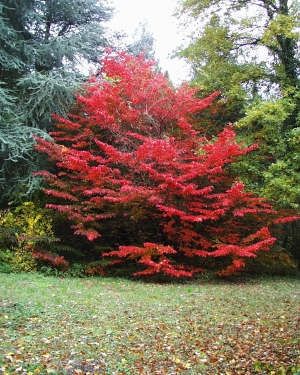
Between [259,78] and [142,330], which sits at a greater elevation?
[259,78]

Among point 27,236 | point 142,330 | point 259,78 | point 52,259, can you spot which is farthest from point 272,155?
point 142,330

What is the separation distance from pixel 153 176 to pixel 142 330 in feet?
18.8

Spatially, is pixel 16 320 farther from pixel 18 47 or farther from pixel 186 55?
pixel 186 55

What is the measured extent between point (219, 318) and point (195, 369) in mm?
2547

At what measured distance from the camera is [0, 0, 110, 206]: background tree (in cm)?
1304

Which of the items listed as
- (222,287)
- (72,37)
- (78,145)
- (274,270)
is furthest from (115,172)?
(274,270)

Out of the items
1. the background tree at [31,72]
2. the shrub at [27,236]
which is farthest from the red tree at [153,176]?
the shrub at [27,236]

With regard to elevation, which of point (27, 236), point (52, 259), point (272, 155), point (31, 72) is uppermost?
point (31, 72)

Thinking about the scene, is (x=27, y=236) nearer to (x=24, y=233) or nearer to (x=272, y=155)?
(x=24, y=233)

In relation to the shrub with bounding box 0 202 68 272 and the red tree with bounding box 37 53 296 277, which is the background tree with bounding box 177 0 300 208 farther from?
the shrub with bounding box 0 202 68 272

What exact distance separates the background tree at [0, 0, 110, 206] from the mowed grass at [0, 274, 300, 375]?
4.19m

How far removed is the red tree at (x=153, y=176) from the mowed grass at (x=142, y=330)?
2.27m

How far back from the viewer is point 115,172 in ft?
40.1

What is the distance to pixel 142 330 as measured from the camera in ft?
22.4
